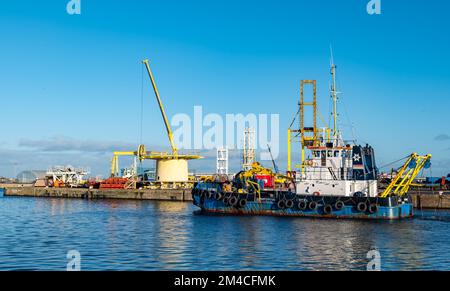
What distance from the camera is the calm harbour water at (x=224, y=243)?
26386 mm

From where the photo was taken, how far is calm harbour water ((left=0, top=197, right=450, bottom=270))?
86.6 feet

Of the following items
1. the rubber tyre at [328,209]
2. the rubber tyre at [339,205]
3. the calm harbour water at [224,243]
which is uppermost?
the rubber tyre at [339,205]

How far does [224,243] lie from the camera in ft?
110

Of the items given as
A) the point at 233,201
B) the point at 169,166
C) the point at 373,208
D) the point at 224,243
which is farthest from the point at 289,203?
the point at 169,166

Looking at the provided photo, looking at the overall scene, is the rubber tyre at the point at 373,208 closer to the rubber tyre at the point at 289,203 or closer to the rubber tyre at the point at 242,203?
the rubber tyre at the point at 289,203

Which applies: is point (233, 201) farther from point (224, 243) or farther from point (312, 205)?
point (224, 243)

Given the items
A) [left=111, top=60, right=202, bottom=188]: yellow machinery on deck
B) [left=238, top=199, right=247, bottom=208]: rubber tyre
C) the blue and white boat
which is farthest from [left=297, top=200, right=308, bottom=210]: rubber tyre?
[left=111, top=60, right=202, bottom=188]: yellow machinery on deck

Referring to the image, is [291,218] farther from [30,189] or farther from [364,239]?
[30,189]

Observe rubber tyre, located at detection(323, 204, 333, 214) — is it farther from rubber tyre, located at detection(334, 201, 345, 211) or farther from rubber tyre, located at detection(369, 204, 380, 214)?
rubber tyre, located at detection(369, 204, 380, 214)

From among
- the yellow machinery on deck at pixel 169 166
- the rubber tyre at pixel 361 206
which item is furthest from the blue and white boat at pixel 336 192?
the yellow machinery on deck at pixel 169 166

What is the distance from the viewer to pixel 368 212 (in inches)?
1916

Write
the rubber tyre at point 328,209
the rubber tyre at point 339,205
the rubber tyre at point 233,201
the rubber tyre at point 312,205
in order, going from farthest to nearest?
1. the rubber tyre at point 233,201
2. the rubber tyre at point 312,205
3. the rubber tyre at point 328,209
4. the rubber tyre at point 339,205

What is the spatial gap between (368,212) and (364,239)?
525 inches
